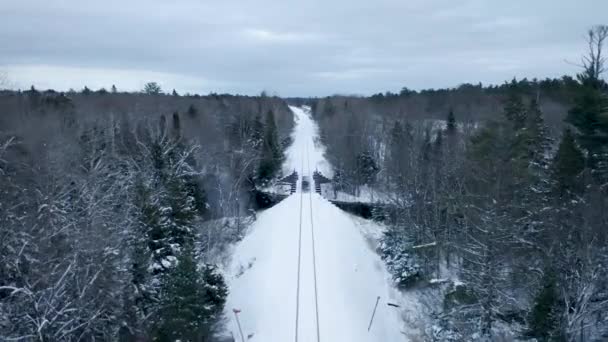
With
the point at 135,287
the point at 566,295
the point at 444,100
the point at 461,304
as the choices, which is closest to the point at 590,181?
the point at 566,295

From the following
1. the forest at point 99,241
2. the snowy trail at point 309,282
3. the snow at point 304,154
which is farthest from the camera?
the snow at point 304,154

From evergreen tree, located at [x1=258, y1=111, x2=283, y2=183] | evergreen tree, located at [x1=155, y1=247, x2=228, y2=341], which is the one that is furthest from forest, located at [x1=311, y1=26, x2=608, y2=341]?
evergreen tree, located at [x1=258, y1=111, x2=283, y2=183]

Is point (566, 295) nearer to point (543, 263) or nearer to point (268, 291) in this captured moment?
point (543, 263)

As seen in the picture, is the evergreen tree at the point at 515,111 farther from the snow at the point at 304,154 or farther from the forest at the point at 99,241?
the snow at the point at 304,154

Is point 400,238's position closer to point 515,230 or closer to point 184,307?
point 515,230

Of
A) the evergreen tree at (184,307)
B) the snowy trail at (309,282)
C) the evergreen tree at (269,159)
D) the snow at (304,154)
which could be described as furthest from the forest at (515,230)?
the snow at (304,154)

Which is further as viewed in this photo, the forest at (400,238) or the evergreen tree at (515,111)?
the evergreen tree at (515,111)

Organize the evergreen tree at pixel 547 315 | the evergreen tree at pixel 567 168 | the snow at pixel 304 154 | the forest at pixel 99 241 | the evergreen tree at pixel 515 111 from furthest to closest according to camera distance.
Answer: the snow at pixel 304 154
the evergreen tree at pixel 515 111
the evergreen tree at pixel 567 168
the evergreen tree at pixel 547 315
the forest at pixel 99 241
